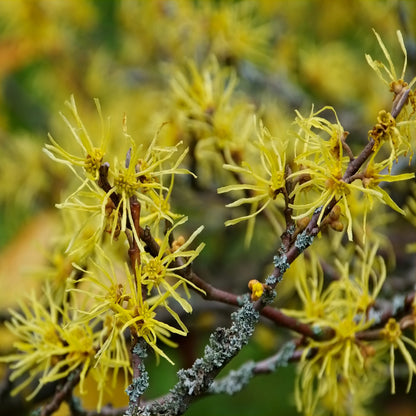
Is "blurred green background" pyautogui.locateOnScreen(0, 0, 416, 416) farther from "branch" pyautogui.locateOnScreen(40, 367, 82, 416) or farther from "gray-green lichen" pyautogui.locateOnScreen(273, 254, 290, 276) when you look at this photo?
"gray-green lichen" pyautogui.locateOnScreen(273, 254, 290, 276)

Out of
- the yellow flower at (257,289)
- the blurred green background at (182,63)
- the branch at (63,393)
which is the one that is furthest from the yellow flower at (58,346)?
the blurred green background at (182,63)


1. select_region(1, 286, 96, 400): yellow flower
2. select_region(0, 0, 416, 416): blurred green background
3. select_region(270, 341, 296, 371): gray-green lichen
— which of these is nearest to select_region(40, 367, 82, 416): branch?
select_region(1, 286, 96, 400): yellow flower

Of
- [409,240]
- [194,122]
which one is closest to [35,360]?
[194,122]

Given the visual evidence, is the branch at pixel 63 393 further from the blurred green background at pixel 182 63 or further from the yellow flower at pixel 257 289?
the blurred green background at pixel 182 63

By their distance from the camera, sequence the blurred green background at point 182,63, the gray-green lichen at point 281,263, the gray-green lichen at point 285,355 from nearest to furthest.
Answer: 1. the gray-green lichen at point 281,263
2. the gray-green lichen at point 285,355
3. the blurred green background at point 182,63

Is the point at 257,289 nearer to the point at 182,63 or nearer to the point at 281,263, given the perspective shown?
the point at 281,263

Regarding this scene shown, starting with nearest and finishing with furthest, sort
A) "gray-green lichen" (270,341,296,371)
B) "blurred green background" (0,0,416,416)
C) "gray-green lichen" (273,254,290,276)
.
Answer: "gray-green lichen" (273,254,290,276) → "gray-green lichen" (270,341,296,371) → "blurred green background" (0,0,416,416)

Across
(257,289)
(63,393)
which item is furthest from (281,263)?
(63,393)

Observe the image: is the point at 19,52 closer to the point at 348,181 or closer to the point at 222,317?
the point at 222,317
